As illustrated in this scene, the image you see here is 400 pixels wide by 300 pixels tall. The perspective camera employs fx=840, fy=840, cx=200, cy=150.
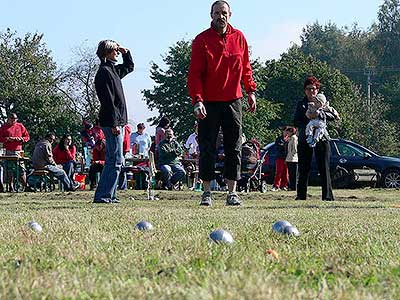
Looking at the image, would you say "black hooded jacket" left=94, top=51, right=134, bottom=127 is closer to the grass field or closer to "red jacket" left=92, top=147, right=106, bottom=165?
the grass field

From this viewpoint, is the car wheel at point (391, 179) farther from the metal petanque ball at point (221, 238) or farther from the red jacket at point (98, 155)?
the metal petanque ball at point (221, 238)

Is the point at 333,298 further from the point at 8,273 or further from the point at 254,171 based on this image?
the point at 254,171

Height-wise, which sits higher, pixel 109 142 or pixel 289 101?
pixel 289 101

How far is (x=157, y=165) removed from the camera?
1947cm

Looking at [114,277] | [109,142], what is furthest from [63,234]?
[109,142]

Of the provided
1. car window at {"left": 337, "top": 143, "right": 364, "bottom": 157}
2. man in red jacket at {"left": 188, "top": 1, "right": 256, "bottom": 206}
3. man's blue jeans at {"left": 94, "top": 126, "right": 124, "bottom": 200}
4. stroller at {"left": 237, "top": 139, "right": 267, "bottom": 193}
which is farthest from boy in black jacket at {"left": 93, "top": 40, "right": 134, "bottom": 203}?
car window at {"left": 337, "top": 143, "right": 364, "bottom": 157}

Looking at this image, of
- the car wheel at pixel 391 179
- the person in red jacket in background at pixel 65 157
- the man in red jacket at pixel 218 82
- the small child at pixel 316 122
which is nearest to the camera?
the man in red jacket at pixel 218 82

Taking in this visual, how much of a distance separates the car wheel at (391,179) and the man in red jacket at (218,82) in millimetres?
14167

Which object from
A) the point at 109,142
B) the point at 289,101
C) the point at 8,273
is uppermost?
the point at 289,101

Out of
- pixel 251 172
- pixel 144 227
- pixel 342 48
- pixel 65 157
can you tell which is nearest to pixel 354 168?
pixel 251 172

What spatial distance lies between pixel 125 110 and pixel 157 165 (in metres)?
8.74

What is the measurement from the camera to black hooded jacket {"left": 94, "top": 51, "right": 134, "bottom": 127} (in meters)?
10.5

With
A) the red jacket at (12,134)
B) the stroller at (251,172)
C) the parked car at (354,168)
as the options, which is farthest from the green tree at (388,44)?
the red jacket at (12,134)

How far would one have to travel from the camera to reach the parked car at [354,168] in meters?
23.1
